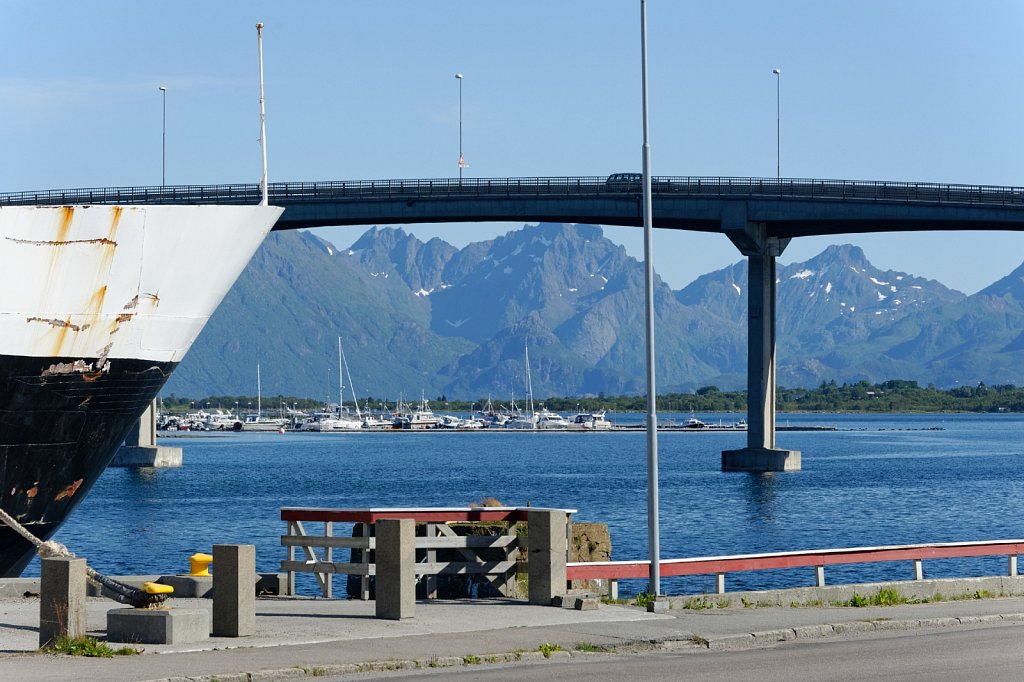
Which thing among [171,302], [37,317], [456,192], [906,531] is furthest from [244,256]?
[456,192]

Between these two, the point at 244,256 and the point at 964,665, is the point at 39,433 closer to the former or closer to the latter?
the point at 244,256

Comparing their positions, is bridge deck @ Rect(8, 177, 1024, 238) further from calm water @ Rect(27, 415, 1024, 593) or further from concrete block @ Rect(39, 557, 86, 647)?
concrete block @ Rect(39, 557, 86, 647)

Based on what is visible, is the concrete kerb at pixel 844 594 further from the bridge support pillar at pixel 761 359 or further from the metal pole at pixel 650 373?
the bridge support pillar at pixel 761 359

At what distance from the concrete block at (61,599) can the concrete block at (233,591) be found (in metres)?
1.57

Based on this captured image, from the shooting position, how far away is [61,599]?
1675 centimetres

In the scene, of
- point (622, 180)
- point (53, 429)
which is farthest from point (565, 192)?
point (53, 429)

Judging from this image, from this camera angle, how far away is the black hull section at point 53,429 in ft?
76.7

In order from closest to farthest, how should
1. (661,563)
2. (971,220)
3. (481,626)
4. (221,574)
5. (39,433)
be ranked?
(221,574) → (481,626) → (661,563) → (39,433) → (971,220)

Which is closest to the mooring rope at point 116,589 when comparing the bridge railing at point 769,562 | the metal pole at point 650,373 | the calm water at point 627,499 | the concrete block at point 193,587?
the concrete block at point 193,587

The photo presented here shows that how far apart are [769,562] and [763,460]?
81.4 m

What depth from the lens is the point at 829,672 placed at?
16125 millimetres

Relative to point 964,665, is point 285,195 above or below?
above

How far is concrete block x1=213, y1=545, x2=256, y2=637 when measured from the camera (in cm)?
1750

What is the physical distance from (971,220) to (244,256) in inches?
3020
